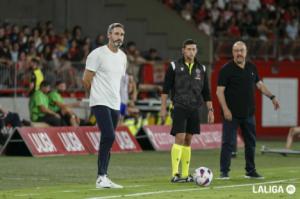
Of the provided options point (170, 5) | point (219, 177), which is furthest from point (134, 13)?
point (219, 177)

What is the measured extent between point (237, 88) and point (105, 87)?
3012 mm

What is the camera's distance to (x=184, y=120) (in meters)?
17.5

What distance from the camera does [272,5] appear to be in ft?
138

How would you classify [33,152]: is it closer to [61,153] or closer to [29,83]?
[61,153]

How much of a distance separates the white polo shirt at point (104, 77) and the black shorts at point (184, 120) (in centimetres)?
149

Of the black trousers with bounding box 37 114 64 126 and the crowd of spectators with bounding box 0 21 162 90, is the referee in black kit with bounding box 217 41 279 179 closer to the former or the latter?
the black trousers with bounding box 37 114 64 126

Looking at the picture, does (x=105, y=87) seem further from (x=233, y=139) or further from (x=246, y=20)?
(x=246, y=20)

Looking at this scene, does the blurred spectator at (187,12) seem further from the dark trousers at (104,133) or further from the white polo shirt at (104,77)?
the dark trousers at (104,133)

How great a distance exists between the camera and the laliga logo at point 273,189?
1563 centimetres

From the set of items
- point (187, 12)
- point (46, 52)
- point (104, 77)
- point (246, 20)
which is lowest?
point (104, 77)

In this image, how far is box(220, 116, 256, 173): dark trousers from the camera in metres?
18.2

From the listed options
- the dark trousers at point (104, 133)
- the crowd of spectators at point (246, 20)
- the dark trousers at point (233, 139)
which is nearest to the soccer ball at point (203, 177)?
the dark trousers at point (104, 133)

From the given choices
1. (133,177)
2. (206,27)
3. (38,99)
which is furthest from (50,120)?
(206,27)

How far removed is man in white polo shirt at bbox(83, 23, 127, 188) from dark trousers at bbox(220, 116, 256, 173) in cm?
261
